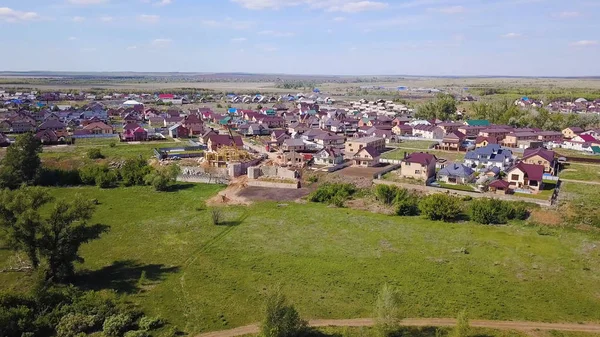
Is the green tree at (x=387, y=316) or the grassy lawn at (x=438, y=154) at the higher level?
the grassy lawn at (x=438, y=154)

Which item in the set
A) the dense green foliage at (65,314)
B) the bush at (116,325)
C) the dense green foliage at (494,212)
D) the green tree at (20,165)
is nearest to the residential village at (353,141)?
the dense green foliage at (494,212)

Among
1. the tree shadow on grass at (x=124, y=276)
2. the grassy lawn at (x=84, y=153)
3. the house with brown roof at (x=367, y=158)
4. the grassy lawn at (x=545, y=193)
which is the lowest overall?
the tree shadow on grass at (x=124, y=276)

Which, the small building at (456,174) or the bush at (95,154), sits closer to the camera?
the small building at (456,174)

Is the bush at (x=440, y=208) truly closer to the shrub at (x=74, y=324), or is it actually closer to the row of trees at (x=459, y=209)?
the row of trees at (x=459, y=209)

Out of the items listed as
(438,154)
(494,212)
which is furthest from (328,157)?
(494,212)

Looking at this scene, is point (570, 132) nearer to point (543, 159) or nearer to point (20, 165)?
point (543, 159)

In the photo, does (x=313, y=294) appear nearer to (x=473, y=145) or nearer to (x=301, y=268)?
(x=301, y=268)

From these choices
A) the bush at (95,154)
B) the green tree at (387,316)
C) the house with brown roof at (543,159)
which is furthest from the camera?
the bush at (95,154)

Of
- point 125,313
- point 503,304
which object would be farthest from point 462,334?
point 125,313

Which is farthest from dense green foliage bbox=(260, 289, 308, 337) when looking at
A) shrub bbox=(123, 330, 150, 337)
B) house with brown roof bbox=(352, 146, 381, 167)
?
house with brown roof bbox=(352, 146, 381, 167)
